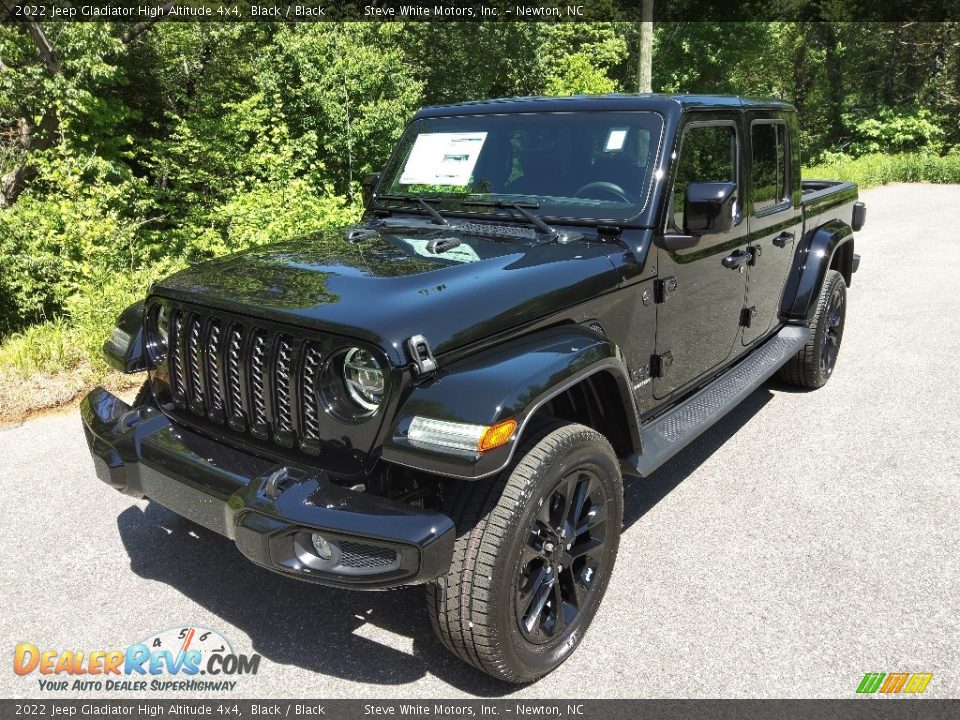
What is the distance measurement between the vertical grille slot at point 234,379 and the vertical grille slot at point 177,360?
11.3 inches

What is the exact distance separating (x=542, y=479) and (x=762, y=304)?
2759mm

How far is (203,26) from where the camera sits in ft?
48.8

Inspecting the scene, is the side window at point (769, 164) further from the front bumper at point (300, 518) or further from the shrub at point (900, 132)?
the shrub at point (900, 132)

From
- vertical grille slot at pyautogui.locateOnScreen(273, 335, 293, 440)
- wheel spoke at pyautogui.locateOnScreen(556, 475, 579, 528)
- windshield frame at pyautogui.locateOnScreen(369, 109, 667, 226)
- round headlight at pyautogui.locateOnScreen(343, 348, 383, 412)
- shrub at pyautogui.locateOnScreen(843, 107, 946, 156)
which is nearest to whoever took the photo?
round headlight at pyautogui.locateOnScreen(343, 348, 383, 412)

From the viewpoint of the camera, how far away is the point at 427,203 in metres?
3.86

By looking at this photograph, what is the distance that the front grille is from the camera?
254 centimetres

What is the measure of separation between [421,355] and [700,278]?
1.90 meters

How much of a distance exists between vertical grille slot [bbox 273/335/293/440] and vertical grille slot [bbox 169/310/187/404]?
1.77 ft

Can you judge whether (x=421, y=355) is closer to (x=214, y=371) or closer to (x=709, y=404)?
(x=214, y=371)

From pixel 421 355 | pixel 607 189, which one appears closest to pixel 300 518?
pixel 421 355

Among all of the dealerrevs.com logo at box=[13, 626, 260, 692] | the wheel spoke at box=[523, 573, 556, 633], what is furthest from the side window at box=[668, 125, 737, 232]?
the dealerrevs.com logo at box=[13, 626, 260, 692]

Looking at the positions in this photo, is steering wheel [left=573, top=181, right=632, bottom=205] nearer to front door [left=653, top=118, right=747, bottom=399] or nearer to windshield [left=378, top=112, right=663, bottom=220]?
windshield [left=378, top=112, right=663, bottom=220]

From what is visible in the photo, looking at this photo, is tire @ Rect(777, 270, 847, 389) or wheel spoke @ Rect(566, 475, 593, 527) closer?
wheel spoke @ Rect(566, 475, 593, 527)

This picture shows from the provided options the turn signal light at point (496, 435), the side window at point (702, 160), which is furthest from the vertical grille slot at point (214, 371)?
the side window at point (702, 160)
